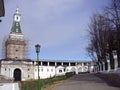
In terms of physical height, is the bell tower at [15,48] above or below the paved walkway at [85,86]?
above

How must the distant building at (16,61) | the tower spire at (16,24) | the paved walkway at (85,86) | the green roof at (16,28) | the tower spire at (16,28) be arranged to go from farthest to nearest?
the tower spire at (16,24), the green roof at (16,28), the tower spire at (16,28), the distant building at (16,61), the paved walkway at (85,86)

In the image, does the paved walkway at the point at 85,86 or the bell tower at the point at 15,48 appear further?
the bell tower at the point at 15,48

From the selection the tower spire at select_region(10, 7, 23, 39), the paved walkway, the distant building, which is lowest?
the paved walkway

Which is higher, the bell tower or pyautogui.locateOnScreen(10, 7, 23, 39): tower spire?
pyautogui.locateOnScreen(10, 7, 23, 39): tower spire

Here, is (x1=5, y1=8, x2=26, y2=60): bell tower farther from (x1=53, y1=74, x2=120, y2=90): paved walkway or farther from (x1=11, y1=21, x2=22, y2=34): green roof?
(x1=53, y1=74, x2=120, y2=90): paved walkway

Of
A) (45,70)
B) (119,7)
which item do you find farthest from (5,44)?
(119,7)

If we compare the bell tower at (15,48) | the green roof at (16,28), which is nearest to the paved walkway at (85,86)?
the bell tower at (15,48)

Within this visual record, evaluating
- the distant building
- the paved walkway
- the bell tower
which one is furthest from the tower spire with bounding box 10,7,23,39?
the paved walkway

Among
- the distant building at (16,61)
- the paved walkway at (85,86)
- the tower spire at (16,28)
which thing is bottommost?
the paved walkway at (85,86)

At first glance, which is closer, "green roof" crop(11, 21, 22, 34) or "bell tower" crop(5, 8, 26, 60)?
"bell tower" crop(5, 8, 26, 60)

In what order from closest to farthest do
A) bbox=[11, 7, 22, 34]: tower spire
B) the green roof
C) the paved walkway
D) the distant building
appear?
the paved walkway, the distant building, the green roof, bbox=[11, 7, 22, 34]: tower spire

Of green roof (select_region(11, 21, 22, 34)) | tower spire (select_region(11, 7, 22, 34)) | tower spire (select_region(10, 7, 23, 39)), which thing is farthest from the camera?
tower spire (select_region(11, 7, 22, 34))

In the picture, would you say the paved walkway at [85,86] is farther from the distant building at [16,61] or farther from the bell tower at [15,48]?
the bell tower at [15,48]

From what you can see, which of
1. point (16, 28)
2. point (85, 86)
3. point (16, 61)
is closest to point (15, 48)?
point (16, 61)
